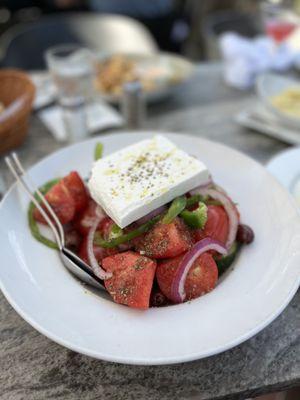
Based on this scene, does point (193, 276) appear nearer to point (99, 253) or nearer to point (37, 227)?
point (99, 253)

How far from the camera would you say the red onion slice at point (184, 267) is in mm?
973

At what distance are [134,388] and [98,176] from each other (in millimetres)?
565

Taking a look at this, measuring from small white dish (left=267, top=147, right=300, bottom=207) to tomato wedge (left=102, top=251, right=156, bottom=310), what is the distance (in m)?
0.60

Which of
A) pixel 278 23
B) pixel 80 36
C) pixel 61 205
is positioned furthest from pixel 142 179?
pixel 80 36

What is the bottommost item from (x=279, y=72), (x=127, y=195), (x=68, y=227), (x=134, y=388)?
(x=279, y=72)

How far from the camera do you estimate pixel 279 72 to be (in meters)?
2.49

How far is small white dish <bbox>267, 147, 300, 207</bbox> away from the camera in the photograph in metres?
1.36

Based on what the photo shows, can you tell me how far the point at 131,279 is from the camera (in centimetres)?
96

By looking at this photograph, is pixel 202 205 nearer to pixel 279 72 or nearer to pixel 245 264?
pixel 245 264

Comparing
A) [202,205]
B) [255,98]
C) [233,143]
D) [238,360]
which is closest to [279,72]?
[255,98]

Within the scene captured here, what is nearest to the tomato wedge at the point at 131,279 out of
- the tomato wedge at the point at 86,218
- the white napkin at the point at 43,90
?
the tomato wedge at the point at 86,218

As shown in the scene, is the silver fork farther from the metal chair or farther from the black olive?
the metal chair

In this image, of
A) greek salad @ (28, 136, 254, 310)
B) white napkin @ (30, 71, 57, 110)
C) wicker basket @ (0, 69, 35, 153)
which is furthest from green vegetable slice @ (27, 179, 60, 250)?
white napkin @ (30, 71, 57, 110)

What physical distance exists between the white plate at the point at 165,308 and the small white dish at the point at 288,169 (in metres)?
0.12
